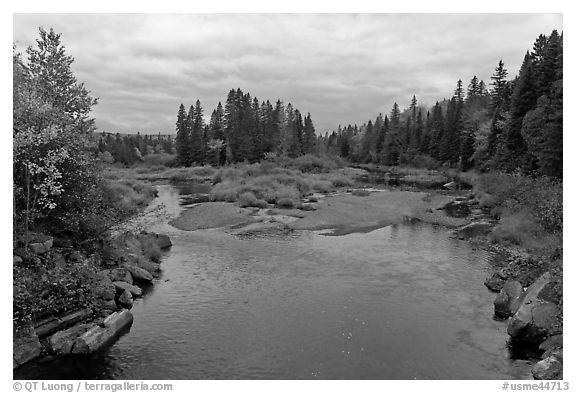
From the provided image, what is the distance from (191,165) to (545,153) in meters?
77.6

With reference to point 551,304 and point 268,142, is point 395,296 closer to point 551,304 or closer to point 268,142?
point 551,304

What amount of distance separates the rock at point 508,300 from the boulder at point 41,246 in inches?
797

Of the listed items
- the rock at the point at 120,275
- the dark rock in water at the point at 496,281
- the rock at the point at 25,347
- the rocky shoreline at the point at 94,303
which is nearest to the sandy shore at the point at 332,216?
the rocky shoreline at the point at 94,303

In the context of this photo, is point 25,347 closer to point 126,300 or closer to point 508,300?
point 126,300

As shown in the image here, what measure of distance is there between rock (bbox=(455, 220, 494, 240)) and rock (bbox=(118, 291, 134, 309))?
23835 mm

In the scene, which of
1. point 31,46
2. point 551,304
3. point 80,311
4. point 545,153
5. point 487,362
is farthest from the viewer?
point 545,153

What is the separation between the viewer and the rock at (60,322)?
53.5 feet

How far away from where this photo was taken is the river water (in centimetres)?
1474

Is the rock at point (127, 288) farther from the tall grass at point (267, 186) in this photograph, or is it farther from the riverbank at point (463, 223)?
the tall grass at point (267, 186)

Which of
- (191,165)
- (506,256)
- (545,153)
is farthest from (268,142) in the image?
(506,256)

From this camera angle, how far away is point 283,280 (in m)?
23.1

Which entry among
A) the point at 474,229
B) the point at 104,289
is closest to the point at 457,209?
the point at 474,229

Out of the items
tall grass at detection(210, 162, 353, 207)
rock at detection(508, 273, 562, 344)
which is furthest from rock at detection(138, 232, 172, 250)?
rock at detection(508, 273, 562, 344)

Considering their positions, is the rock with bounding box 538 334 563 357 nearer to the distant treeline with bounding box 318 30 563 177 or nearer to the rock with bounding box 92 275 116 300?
the rock with bounding box 92 275 116 300
